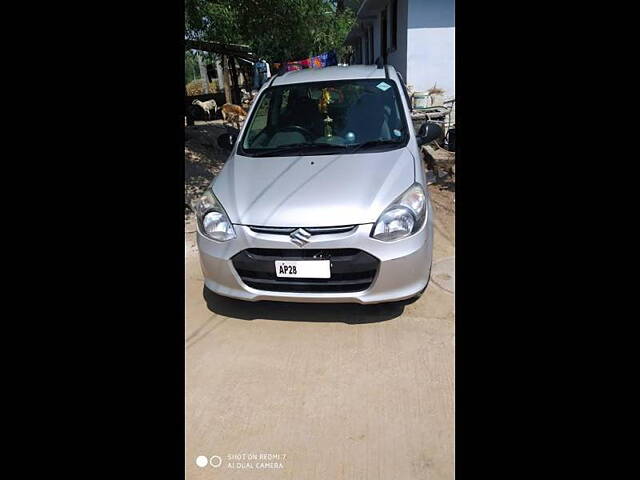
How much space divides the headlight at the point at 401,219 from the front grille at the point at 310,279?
0.55 feet

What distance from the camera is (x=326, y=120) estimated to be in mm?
3822

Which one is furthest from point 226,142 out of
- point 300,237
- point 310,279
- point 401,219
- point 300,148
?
point 401,219

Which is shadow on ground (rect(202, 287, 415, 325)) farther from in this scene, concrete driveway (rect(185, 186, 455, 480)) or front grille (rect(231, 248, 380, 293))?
front grille (rect(231, 248, 380, 293))

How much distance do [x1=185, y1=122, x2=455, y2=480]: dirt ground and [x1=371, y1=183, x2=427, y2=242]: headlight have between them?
0.65 m

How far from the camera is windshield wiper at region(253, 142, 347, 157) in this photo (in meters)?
3.48

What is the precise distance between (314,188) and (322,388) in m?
1.26

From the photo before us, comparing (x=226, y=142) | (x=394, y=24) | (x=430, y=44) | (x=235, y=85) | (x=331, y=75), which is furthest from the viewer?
(x=235, y=85)

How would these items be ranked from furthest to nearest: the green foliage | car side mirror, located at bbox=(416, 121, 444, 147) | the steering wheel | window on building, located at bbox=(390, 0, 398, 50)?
window on building, located at bbox=(390, 0, 398, 50) < the green foliage < car side mirror, located at bbox=(416, 121, 444, 147) < the steering wheel

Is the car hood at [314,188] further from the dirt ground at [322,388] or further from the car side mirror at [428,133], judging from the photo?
the dirt ground at [322,388]

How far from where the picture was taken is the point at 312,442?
208 cm

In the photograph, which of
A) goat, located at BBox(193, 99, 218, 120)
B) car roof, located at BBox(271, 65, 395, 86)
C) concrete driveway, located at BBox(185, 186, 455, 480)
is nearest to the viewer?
concrete driveway, located at BBox(185, 186, 455, 480)

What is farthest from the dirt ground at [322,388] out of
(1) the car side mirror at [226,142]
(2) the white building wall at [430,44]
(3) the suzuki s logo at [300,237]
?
(2) the white building wall at [430,44]

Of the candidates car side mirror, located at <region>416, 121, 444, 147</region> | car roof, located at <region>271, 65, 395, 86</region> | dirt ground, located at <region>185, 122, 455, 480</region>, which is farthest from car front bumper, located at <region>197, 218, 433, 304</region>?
car roof, located at <region>271, 65, 395, 86</region>

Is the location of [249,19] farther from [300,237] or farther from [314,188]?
[300,237]
